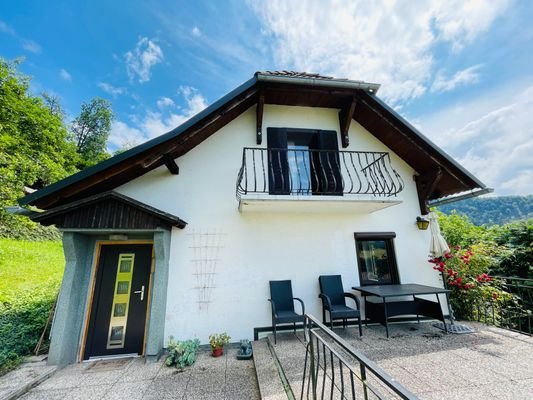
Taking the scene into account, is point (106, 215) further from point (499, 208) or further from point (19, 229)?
point (499, 208)

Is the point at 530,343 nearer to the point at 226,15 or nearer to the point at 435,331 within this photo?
the point at 435,331

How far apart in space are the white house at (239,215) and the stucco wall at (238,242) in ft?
0.08

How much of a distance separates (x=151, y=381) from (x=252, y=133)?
5.05 meters

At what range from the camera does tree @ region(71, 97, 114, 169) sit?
19.6 metres

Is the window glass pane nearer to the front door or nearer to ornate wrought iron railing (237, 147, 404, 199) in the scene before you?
ornate wrought iron railing (237, 147, 404, 199)

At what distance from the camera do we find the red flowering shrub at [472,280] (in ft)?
15.4

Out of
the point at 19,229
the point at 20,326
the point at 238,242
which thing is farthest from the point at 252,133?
the point at 19,229

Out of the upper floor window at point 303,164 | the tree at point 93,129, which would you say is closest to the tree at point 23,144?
the tree at point 93,129

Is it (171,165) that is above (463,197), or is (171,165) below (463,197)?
above

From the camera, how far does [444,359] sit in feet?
10.1

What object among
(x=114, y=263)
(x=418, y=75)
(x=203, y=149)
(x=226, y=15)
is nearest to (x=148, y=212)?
(x=114, y=263)

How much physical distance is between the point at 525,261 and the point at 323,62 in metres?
7.98

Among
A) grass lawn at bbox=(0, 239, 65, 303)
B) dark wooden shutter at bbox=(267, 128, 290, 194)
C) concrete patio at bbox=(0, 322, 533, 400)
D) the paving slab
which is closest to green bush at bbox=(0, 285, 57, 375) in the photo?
the paving slab

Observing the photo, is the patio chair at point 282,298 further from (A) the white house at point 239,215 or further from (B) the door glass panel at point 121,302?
(B) the door glass panel at point 121,302
